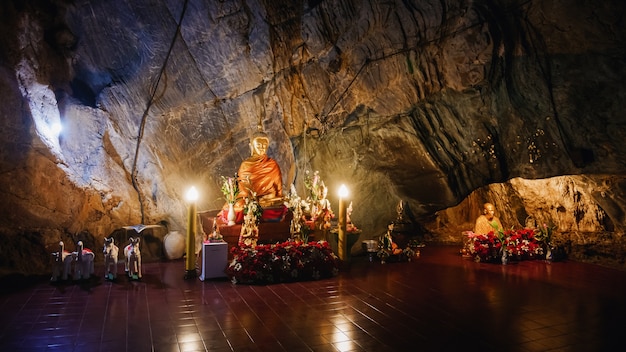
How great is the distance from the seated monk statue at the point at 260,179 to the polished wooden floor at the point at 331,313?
231 centimetres

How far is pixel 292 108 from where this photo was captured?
10867 mm

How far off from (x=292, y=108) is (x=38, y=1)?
5825 millimetres

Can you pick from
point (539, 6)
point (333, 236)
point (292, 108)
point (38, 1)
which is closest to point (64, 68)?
point (38, 1)

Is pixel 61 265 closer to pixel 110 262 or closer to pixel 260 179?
pixel 110 262

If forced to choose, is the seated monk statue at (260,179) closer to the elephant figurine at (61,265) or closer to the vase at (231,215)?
the vase at (231,215)

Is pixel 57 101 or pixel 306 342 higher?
pixel 57 101

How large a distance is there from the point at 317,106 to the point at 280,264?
437 cm

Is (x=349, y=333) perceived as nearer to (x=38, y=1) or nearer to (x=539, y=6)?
(x=539, y=6)

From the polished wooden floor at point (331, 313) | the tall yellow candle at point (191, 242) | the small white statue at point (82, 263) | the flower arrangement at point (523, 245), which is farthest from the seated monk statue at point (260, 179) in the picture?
the flower arrangement at point (523, 245)

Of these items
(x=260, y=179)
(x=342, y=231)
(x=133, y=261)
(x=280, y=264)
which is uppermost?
(x=260, y=179)

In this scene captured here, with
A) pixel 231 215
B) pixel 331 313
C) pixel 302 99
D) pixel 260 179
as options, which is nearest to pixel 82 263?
pixel 231 215

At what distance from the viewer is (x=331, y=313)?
5863 mm

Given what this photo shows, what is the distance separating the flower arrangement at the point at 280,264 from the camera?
7461mm

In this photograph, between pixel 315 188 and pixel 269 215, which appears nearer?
pixel 269 215
